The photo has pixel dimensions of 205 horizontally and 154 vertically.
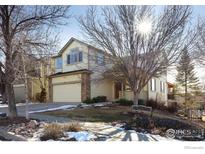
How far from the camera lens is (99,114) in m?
5.37

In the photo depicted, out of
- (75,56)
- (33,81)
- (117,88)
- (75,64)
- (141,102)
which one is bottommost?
(141,102)

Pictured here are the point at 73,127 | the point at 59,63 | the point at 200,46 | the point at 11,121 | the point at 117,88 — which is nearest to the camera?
the point at 200,46

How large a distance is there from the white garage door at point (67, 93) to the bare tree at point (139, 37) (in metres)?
0.70

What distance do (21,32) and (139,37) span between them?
2025 mm

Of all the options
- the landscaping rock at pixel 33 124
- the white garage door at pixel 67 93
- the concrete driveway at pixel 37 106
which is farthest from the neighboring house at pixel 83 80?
the landscaping rock at pixel 33 124

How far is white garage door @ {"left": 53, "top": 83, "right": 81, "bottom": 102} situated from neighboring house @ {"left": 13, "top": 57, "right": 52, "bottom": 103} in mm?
205

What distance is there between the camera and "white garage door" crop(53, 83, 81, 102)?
5.61 metres

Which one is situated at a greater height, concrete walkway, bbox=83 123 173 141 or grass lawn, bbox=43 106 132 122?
grass lawn, bbox=43 106 132 122

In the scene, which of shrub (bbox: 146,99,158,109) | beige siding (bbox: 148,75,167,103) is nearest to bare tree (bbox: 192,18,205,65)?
beige siding (bbox: 148,75,167,103)

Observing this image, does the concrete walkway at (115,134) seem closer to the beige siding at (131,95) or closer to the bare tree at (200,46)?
the beige siding at (131,95)

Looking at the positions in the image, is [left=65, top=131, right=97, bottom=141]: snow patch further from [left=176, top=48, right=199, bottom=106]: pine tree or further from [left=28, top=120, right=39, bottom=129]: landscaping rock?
[left=176, top=48, right=199, bottom=106]: pine tree

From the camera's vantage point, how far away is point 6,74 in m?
5.87

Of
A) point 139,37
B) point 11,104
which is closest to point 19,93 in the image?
point 11,104

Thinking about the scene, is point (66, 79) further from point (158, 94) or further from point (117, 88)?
point (158, 94)
